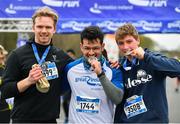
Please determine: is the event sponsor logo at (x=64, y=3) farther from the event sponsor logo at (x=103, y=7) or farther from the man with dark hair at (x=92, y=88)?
the man with dark hair at (x=92, y=88)

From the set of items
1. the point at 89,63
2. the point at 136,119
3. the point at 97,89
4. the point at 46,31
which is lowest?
the point at 136,119

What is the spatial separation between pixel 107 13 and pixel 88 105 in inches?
207

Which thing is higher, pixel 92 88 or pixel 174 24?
pixel 174 24

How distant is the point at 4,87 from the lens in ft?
11.8

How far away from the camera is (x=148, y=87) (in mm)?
3586

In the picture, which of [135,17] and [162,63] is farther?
[135,17]

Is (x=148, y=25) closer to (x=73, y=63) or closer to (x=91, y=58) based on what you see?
(x=73, y=63)

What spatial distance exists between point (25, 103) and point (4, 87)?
0.24 meters

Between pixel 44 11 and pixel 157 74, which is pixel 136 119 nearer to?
pixel 157 74

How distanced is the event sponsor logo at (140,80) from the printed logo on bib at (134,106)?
11 cm

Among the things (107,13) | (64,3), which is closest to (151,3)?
(107,13)

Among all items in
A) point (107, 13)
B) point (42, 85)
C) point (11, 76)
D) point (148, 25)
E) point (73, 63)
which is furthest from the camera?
point (107, 13)

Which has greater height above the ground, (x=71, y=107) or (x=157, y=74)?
(x=157, y=74)

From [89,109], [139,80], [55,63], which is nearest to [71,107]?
[89,109]
